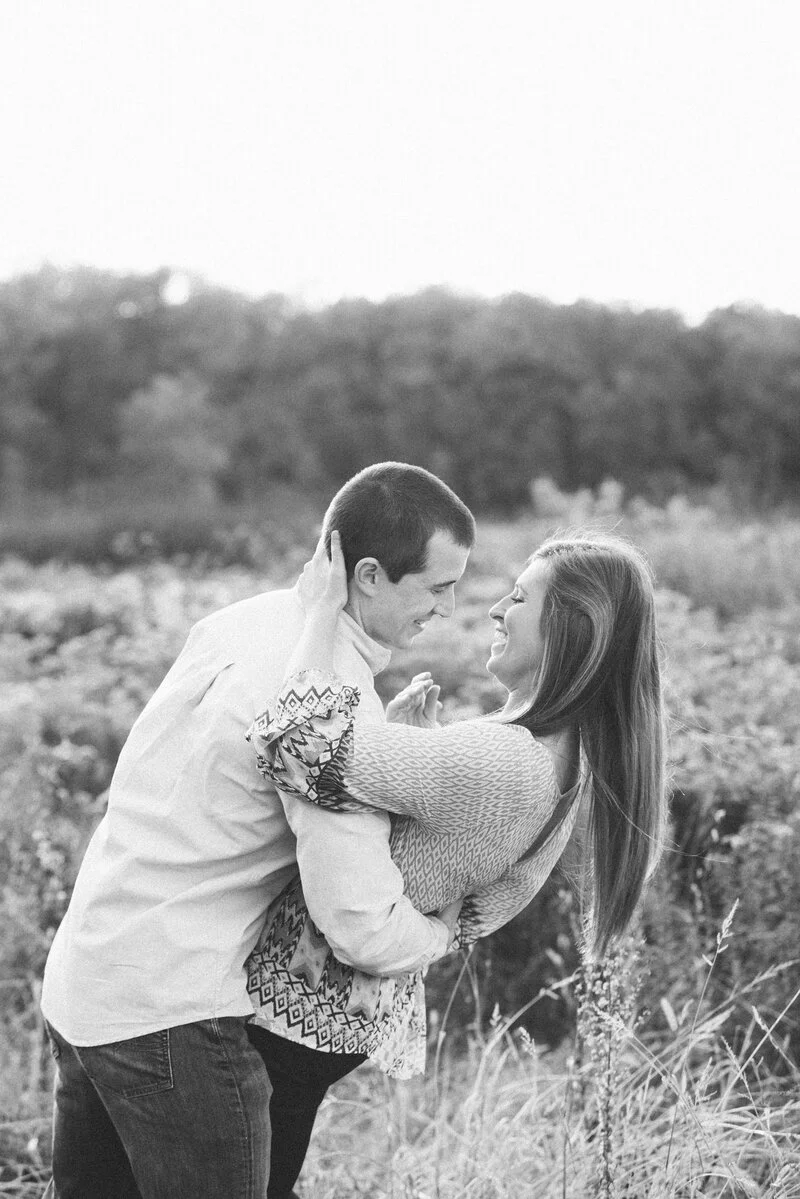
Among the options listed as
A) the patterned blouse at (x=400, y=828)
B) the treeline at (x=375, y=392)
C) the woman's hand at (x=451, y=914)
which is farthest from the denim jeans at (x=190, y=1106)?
the treeline at (x=375, y=392)

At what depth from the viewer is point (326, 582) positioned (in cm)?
198

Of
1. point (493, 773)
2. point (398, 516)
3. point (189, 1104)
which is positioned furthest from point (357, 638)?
point (189, 1104)

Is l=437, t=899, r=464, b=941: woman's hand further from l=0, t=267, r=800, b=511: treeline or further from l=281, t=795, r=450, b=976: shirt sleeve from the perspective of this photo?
l=0, t=267, r=800, b=511: treeline

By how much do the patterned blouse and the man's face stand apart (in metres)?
0.19

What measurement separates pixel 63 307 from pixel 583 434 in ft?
42.9

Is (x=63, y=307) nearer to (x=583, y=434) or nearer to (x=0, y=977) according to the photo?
(x=583, y=434)

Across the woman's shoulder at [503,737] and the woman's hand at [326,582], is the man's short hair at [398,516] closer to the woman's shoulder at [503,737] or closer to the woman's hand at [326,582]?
the woman's hand at [326,582]

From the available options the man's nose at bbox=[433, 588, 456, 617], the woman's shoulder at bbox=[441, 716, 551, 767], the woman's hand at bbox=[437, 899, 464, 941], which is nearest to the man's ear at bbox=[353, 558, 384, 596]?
the man's nose at bbox=[433, 588, 456, 617]

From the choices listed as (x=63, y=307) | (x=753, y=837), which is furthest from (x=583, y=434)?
(x=753, y=837)

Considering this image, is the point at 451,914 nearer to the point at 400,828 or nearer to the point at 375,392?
the point at 400,828

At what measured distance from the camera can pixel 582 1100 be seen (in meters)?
3.17

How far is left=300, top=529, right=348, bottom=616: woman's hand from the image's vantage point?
196 cm

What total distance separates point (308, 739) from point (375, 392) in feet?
88.8

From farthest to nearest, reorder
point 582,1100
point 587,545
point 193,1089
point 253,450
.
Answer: point 253,450 → point 582,1100 → point 587,545 → point 193,1089
